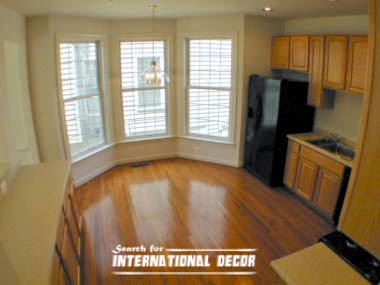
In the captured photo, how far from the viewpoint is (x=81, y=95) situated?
16.5 feet

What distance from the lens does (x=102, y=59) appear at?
5.22 metres

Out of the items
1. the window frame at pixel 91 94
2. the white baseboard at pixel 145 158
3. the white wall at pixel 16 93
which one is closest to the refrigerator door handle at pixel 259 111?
the white baseboard at pixel 145 158

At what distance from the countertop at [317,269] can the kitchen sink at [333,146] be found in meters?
2.65

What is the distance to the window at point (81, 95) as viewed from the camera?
15.5ft

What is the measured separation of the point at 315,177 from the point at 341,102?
3.86 ft

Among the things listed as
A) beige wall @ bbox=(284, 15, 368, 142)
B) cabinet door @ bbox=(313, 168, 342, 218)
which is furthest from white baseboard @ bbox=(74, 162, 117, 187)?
beige wall @ bbox=(284, 15, 368, 142)

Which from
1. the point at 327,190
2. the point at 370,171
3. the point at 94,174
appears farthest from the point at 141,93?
the point at 370,171

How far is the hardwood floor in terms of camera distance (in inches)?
131

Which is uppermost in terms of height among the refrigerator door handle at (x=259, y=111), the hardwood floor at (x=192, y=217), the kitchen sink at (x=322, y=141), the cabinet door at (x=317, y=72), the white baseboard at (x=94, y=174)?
the cabinet door at (x=317, y=72)

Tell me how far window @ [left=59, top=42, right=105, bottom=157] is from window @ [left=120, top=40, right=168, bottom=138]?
51 centimetres

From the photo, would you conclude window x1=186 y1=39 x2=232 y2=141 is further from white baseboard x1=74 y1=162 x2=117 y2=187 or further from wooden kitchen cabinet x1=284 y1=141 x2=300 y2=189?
white baseboard x1=74 y1=162 x2=117 y2=187

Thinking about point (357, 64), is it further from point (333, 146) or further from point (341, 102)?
point (333, 146)

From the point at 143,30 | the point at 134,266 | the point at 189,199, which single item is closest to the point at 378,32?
the point at 134,266

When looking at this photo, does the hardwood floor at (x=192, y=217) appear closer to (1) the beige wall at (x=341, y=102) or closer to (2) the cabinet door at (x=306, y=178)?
(2) the cabinet door at (x=306, y=178)
